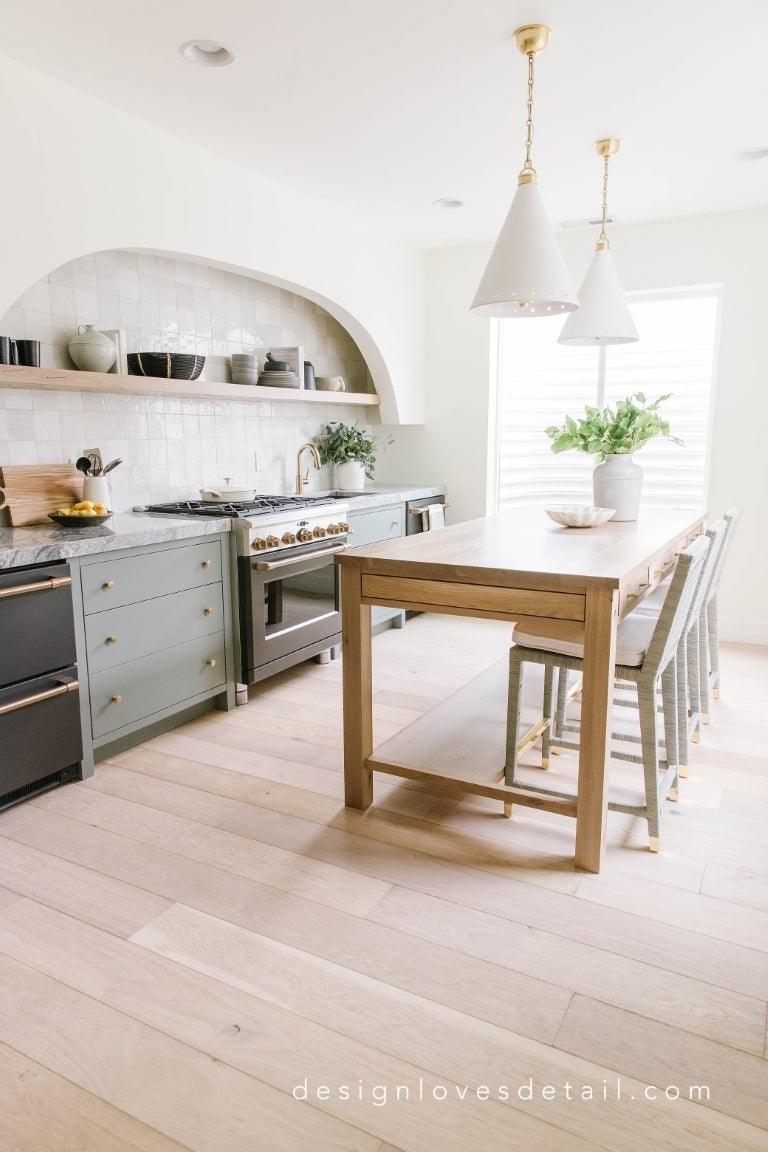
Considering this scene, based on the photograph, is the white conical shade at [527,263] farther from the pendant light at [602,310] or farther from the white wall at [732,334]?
the white wall at [732,334]

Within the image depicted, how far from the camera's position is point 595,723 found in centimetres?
207

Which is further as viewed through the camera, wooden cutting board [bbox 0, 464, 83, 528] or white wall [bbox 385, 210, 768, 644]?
white wall [bbox 385, 210, 768, 644]

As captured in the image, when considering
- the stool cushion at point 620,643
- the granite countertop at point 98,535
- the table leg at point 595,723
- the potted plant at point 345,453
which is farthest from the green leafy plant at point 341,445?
the table leg at point 595,723

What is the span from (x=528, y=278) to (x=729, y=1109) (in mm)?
2165

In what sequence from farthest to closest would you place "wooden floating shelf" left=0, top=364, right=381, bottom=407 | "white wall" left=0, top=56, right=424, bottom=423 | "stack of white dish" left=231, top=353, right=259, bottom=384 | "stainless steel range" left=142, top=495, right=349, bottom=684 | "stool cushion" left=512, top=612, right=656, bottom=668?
"stack of white dish" left=231, top=353, right=259, bottom=384, "stainless steel range" left=142, top=495, right=349, bottom=684, "wooden floating shelf" left=0, top=364, right=381, bottom=407, "white wall" left=0, top=56, right=424, bottom=423, "stool cushion" left=512, top=612, right=656, bottom=668

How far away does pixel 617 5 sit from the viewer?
225 centimetres

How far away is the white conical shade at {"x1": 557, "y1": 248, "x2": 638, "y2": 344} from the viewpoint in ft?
10.1

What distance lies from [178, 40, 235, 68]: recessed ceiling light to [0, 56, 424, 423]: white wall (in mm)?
539

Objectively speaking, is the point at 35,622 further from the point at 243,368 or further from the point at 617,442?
the point at 617,442

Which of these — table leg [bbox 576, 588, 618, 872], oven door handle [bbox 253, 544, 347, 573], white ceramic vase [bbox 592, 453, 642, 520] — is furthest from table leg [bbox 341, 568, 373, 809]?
white ceramic vase [bbox 592, 453, 642, 520]

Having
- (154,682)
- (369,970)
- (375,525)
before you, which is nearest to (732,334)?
(375,525)

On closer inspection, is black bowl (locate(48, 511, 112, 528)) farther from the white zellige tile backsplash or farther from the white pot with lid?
the white pot with lid

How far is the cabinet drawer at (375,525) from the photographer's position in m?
4.20

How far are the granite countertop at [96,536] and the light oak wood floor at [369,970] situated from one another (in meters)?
0.84
